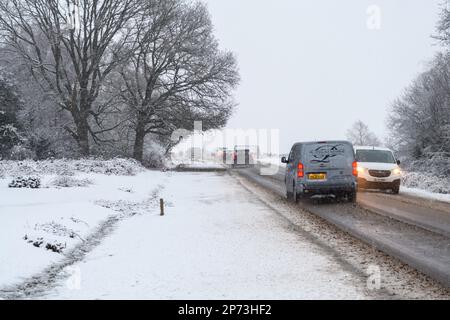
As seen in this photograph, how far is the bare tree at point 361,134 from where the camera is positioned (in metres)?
115

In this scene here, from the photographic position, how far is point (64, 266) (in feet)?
24.7

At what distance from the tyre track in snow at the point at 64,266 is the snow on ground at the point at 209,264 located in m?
0.18

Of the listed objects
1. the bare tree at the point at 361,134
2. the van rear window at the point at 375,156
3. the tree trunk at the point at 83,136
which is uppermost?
the bare tree at the point at 361,134

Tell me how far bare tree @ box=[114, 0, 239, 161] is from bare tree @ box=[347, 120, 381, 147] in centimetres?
8327

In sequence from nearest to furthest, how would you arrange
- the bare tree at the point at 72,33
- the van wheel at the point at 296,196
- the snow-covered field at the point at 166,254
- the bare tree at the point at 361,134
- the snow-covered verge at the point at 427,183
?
the snow-covered field at the point at 166,254 → the van wheel at the point at 296,196 → the snow-covered verge at the point at 427,183 → the bare tree at the point at 72,33 → the bare tree at the point at 361,134

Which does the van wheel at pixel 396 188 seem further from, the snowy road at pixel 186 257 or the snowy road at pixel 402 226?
the snowy road at pixel 186 257

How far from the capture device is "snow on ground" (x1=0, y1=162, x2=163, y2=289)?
757 cm

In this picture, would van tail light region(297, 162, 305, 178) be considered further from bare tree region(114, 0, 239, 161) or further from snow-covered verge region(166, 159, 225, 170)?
snow-covered verge region(166, 159, 225, 170)

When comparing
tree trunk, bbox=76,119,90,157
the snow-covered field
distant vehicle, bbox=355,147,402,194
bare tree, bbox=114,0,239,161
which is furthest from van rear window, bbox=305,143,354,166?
bare tree, bbox=114,0,239,161

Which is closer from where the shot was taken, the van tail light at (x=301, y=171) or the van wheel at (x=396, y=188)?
the van tail light at (x=301, y=171)

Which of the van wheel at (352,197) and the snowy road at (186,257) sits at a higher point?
the van wheel at (352,197)

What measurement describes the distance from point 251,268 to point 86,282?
2.30 metres

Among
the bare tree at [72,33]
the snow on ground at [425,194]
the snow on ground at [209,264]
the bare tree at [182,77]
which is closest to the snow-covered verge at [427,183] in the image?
the snow on ground at [425,194]

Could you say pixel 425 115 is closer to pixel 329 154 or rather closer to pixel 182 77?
pixel 182 77
